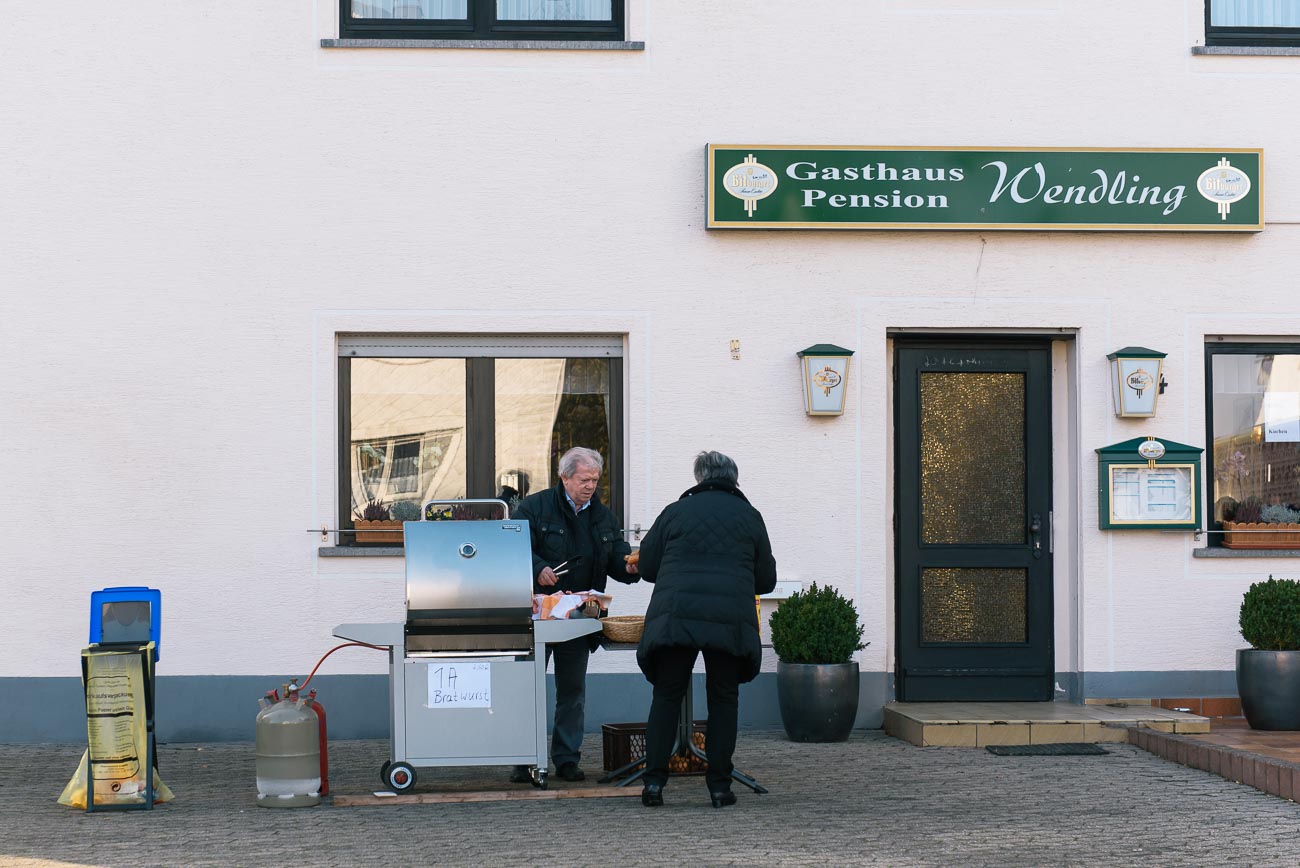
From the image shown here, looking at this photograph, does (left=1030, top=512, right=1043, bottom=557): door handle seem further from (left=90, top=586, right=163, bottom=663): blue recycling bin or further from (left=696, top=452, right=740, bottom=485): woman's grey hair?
(left=90, top=586, right=163, bottom=663): blue recycling bin

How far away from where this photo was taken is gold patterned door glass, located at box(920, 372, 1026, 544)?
34.6 feet

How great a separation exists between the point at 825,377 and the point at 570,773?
10.5 ft

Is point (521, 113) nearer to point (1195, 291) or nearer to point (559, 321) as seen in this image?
point (559, 321)

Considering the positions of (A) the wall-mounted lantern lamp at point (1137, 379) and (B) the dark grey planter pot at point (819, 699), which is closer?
(B) the dark grey planter pot at point (819, 699)

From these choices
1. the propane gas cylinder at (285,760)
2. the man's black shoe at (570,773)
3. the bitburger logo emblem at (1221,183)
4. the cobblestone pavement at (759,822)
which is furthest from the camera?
the bitburger logo emblem at (1221,183)

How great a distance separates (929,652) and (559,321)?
3293 millimetres

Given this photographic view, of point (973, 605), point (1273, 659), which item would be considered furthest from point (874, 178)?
point (1273, 659)

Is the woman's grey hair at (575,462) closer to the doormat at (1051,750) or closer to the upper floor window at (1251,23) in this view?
the doormat at (1051,750)

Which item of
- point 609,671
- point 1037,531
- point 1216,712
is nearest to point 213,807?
point 609,671

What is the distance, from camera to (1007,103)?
1034 centimetres

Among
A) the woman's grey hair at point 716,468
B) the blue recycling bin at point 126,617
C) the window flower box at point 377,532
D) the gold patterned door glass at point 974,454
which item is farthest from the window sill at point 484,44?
the blue recycling bin at point 126,617

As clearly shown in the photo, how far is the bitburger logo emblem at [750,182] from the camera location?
1011cm

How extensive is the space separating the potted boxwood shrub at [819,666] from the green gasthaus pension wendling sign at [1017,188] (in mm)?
2484

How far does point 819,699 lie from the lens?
9.56 metres
